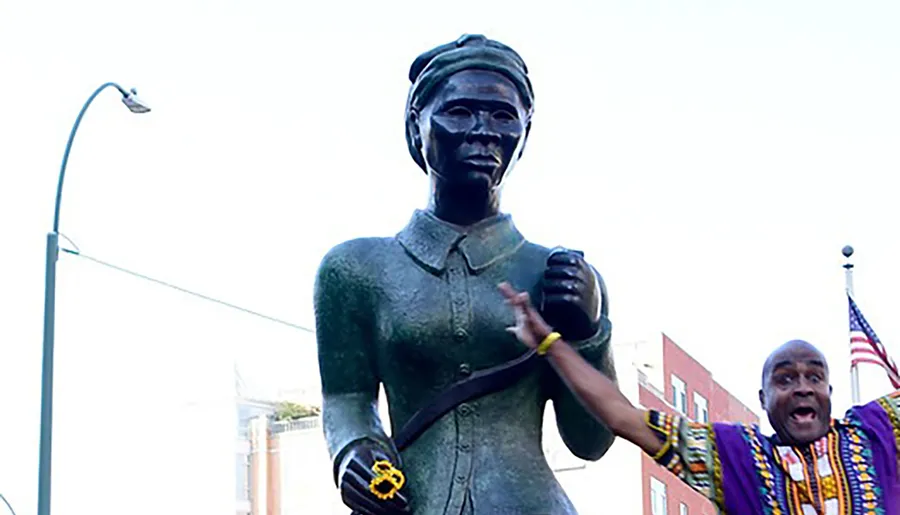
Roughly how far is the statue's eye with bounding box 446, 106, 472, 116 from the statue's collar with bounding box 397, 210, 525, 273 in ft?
1.23

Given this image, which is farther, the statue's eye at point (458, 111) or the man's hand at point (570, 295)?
the statue's eye at point (458, 111)

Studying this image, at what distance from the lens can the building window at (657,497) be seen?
40.8m

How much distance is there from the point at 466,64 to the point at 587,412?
47.2 inches

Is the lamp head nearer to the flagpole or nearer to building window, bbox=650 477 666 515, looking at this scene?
the flagpole

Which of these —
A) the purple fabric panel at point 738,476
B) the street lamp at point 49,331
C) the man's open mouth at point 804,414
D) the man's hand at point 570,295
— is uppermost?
the street lamp at point 49,331

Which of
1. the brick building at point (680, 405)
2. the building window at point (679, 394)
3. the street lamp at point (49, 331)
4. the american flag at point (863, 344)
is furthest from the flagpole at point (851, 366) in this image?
the building window at point (679, 394)

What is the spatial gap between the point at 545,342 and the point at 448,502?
2.04 ft

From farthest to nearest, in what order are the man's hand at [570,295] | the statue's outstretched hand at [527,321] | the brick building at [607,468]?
the brick building at [607,468]
the man's hand at [570,295]
the statue's outstretched hand at [527,321]

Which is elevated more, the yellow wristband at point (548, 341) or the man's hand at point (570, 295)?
the man's hand at point (570, 295)

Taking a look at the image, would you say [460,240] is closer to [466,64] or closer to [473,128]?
[473,128]

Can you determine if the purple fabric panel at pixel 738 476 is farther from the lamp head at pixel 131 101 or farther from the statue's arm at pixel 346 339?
the lamp head at pixel 131 101

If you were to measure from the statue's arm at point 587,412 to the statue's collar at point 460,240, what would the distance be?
1.22 feet

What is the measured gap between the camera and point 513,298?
482 cm

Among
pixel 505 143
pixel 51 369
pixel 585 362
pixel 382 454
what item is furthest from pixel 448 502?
pixel 51 369
